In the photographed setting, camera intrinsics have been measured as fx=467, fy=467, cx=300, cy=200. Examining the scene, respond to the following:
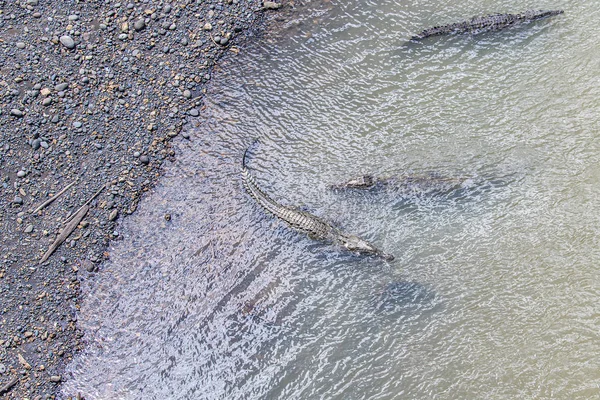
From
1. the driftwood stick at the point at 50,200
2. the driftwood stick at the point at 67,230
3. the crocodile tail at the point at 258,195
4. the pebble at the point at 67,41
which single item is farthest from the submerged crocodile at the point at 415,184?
the pebble at the point at 67,41

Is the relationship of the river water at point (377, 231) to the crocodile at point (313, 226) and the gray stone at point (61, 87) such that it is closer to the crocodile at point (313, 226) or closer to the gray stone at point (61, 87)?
the crocodile at point (313, 226)

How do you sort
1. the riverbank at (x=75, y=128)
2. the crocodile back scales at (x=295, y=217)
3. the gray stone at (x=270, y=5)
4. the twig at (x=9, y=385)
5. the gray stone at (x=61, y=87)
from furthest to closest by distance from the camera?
the gray stone at (x=270, y=5)
the gray stone at (x=61, y=87)
the crocodile back scales at (x=295, y=217)
the riverbank at (x=75, y=128)
the twig at (x=9, y=385)

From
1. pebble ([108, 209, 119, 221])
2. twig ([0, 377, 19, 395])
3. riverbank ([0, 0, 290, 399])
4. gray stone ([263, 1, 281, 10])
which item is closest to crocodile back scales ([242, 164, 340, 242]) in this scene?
riverbank ([0, 0, 290, 399])

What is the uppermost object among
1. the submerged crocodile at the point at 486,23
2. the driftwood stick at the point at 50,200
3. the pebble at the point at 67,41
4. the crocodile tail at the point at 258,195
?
the submerged crocodile at the point at 486,23

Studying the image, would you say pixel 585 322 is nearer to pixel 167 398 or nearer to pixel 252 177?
pixel 252 177

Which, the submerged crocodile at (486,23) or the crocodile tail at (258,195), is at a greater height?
the submerged crocodile at (486,23)

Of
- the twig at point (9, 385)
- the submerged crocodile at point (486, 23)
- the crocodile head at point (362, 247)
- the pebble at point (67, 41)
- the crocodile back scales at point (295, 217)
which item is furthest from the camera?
the submerged crocodile at point (486, 23)

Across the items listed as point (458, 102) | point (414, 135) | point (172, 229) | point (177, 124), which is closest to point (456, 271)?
point (414, 135)

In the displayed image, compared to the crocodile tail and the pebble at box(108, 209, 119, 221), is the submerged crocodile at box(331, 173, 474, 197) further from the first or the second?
the pebble at box(108, 209, 119, 221)
